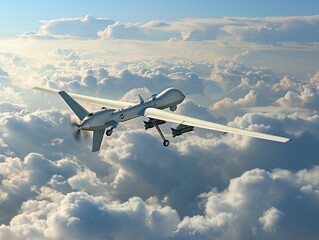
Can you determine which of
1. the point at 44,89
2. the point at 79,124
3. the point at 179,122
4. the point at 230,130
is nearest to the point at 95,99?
the point at 44,89

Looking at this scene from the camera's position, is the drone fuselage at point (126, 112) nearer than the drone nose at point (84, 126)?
No

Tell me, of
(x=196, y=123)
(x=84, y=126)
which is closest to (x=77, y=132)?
(x=84, y=126)

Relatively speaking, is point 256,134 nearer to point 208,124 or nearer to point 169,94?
point 208,124

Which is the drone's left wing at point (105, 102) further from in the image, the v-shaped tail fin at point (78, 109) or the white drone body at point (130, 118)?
the v-shaped tail fin at point (78, 109)

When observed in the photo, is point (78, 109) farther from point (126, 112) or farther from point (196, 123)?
point (196, 123)

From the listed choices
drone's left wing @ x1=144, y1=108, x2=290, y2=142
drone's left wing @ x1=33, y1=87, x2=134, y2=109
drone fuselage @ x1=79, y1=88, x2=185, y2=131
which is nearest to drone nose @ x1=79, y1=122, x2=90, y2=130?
drone fuselage @ x1=79, y1=88, x2=185, y2=131

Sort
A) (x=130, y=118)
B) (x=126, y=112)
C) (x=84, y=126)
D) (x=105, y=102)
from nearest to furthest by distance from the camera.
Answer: (x=84, y=126) → (x=126, y=112) → (x=130, y=118) → (x=105, y=102)

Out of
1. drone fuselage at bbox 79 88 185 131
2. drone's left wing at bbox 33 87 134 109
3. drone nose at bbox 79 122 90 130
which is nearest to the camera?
drone nose at bbox 79 122 90 130

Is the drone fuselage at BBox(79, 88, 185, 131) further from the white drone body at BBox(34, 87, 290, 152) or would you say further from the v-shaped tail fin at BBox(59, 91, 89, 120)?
the v-shaped tail fin at BBox(59, 91, 89, 120)

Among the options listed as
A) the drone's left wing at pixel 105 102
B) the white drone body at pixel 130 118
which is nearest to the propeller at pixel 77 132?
the white drone body at pixel 130 118

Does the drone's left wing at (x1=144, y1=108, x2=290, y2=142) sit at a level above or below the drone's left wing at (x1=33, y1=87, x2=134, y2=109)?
below

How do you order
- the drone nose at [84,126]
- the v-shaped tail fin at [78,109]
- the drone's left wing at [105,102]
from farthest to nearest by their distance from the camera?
1. the drone's left wing at [105,102]
2. the v-shaped tail fin at [78,109]
3. the drone nose at [84,126]

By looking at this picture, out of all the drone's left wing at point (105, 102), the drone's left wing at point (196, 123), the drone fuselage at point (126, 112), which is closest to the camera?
the drone's left wing at point (196, 123)
